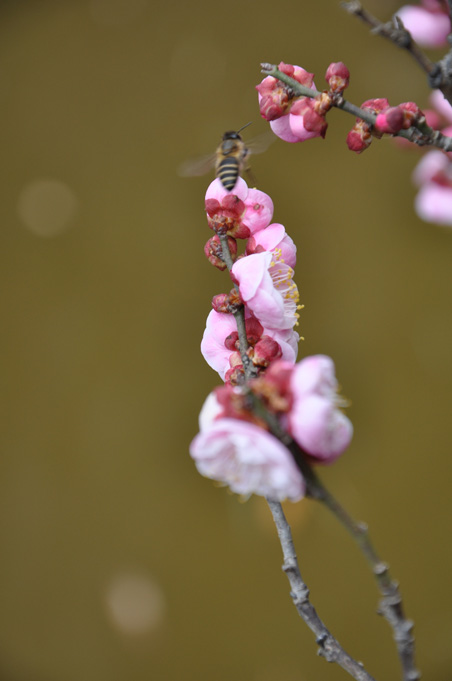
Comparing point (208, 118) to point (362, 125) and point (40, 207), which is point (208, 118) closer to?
point (40, 207)

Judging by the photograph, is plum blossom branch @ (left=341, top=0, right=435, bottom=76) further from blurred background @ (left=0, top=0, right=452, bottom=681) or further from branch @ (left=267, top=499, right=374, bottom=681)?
blurred background @ (left=0, top=0, right=452, bottom=681)

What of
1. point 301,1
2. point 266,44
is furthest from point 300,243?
point 301,1

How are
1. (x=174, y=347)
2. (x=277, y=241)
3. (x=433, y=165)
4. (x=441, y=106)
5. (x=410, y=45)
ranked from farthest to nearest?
(x=174, y=347) < (x=433, y=165) < (x=441, y=106) < (x=277, y=241) < (x=410, y=45)

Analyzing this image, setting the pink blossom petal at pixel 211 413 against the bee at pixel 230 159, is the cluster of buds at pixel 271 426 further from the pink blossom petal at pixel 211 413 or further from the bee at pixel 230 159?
the bee at pixel 230 159

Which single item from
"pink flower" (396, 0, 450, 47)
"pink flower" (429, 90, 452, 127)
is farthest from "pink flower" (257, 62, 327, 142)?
"pink flower" (429, 90, 452, 127)

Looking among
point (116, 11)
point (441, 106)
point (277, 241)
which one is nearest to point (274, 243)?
point (277, 241)

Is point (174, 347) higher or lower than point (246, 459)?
higher

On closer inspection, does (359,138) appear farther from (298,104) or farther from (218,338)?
(218,338)
